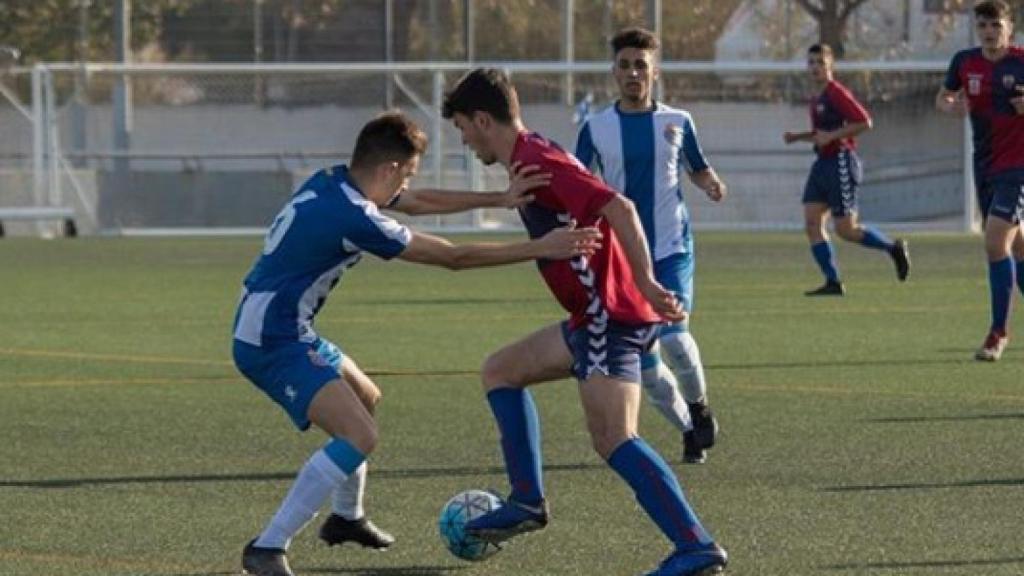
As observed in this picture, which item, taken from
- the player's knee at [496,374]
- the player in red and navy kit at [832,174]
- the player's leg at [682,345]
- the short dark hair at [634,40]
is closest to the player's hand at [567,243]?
the player's knee at [496,374]

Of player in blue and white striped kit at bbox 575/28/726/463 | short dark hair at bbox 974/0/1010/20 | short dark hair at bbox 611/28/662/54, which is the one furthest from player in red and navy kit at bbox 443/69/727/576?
short dark hair at bbox 974/0/1010/20

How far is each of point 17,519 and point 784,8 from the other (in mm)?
38042

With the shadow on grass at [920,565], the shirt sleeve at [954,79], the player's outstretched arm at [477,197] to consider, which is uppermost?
the shirt sleeve at [954,79]

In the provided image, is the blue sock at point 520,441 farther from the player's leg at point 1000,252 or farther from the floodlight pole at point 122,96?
the floodlight pole at point 122,96

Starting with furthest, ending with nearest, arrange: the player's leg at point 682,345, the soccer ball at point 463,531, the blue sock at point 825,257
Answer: the blue sock at point 825,257
the player's leg at point 682,345
the soccer ball at point 463,531

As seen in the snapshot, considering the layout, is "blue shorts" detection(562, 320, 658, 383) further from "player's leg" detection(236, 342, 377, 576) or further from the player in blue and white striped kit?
the player in blue and white striped kit

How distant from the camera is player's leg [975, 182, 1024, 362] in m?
14.7

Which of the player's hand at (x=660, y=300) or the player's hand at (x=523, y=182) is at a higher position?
the player's hand at (x=523, y=182)

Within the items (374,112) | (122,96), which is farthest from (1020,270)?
(122,96)

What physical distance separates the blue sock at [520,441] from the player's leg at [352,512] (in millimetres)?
446

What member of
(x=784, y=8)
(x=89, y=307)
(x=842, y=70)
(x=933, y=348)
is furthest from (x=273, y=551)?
(x=784, y=8)

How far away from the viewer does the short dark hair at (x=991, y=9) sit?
14.3 metres

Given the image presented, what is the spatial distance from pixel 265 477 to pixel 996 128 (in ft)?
20.4

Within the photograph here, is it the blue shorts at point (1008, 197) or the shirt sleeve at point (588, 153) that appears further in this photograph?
the blue shorts at point (1008, 197)
